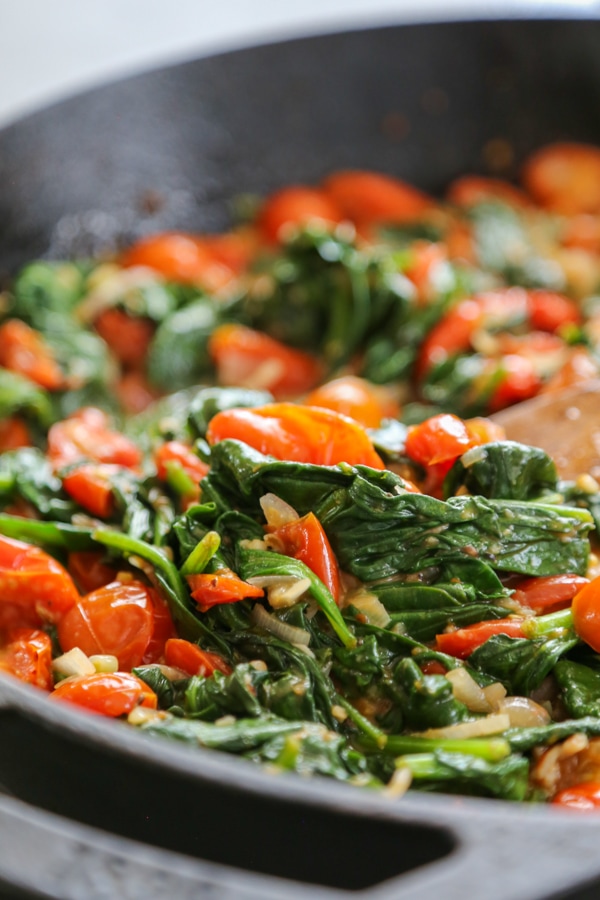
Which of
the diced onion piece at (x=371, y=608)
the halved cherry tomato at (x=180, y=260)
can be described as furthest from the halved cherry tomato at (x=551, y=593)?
the halved cherry tomato at (x=180, y=260)

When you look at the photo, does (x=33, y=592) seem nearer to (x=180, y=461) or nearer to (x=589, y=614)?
(x=180, y=461)

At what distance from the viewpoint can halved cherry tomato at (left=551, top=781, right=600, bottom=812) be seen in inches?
100

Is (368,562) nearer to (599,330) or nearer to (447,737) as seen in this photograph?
(447,737)

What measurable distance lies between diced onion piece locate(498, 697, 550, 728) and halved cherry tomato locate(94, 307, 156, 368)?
3359 mm

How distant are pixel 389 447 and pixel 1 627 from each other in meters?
1.48

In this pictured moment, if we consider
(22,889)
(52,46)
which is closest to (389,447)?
(22,889)

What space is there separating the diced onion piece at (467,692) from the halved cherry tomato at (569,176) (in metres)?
4.40

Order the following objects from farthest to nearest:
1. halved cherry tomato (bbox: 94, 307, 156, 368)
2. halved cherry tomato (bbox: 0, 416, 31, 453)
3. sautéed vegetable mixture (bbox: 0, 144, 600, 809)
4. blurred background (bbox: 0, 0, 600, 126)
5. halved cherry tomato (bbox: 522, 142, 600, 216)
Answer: blurred background (bbox: 0, 0, 600, 126), halved cherry tomato (bbox: 522, 142, 600, 216), halved cherry tomato (bbox: 94, 307, 156, 368), halved cherry tomato (bbox: 0, 416, 31, 453), sautéed vegetable mixture (bbox: 0, 144, 600, 809)

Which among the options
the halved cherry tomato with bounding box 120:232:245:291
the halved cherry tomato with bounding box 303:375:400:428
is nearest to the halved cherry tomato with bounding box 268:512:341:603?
the halved cherry tomato with bounding box 303:375:400:428

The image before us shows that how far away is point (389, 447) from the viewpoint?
11.1 feet

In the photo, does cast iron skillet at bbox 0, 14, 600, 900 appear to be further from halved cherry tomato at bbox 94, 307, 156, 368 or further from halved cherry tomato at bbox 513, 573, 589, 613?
halved cherry tomato at bbox 513, 573, 589, 613

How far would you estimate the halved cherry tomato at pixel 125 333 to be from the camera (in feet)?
17.9

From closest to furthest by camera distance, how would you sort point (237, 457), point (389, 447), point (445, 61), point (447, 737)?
point (447, 737)
point (237, 457)
point (389, 447)
point (445, 61)

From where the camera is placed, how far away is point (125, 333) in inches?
215
